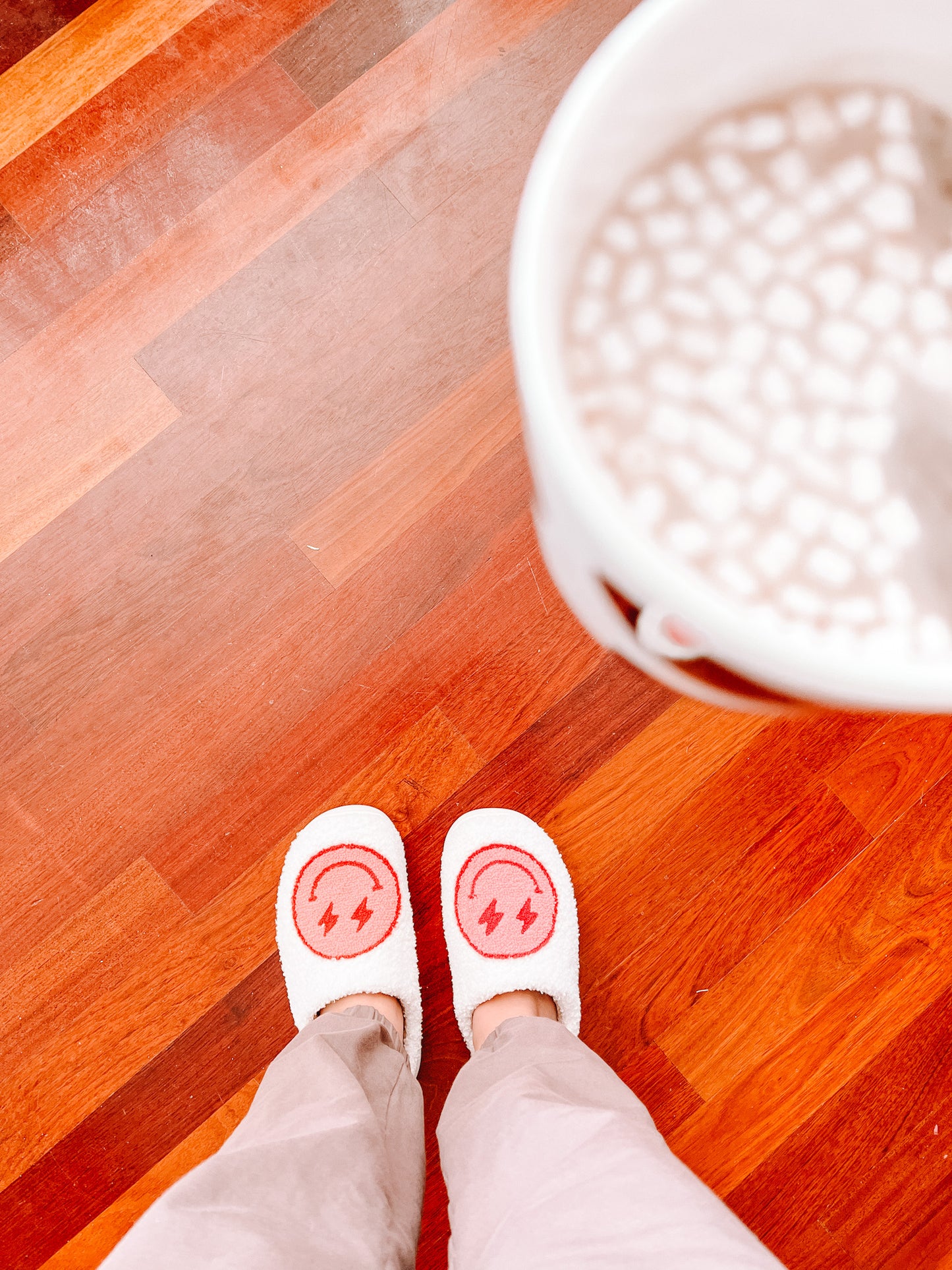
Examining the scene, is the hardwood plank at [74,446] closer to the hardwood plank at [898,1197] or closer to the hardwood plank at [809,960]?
the hardwood plank at [809,960]

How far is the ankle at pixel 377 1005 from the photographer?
867mm

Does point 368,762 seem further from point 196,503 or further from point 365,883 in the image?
point 196,503

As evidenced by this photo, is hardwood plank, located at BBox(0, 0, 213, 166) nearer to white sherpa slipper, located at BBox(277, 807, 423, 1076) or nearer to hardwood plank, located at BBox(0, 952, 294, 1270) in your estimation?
white sherpa slipper, located at BBox(277, 807, 423, 1076)

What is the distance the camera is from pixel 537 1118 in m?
0.64

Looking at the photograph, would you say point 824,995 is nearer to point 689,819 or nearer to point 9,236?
point 689,819

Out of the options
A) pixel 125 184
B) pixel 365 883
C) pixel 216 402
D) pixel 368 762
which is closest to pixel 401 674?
pixel 368 762

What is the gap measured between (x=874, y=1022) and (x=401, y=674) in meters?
0.57

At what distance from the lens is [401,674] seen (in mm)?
900

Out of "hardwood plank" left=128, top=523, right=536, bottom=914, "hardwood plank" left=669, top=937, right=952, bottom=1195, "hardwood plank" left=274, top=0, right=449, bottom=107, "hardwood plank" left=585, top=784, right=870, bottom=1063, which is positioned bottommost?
"hardwood plank" left=669, top=937, right=952, bottom=1195

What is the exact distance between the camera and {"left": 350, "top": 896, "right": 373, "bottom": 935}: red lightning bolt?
0.90m

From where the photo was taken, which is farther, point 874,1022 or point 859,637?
point 874,1022

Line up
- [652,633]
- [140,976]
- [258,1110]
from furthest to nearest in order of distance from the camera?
[140,976]
[258,1110]
[652,633]

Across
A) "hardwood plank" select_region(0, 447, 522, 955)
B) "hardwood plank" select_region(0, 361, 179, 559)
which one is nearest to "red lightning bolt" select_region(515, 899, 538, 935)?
"hardwood plank" select_region(0, 447, 522, 955)

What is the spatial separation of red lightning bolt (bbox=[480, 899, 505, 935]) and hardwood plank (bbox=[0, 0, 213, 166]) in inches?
34.1
